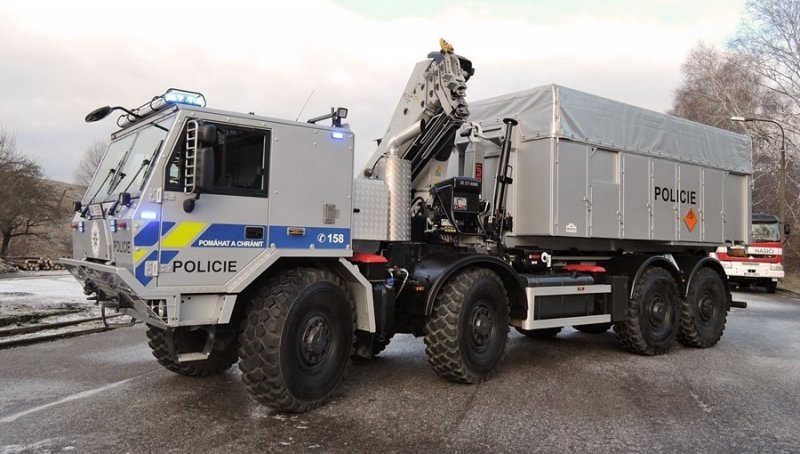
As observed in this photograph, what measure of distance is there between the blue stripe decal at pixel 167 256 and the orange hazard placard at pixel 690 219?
7.74 m

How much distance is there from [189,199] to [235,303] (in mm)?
1071

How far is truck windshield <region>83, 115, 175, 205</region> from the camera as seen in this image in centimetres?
502

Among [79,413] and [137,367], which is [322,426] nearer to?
[79,413]

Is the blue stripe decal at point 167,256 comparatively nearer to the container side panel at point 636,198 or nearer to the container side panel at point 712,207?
the container side panel at point 636,198

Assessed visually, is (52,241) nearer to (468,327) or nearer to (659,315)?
(468,327)

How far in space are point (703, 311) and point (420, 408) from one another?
241 inches

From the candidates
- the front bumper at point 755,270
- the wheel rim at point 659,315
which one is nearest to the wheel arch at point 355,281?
the wheel rim at point 659,315

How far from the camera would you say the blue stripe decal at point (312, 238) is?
5.26m

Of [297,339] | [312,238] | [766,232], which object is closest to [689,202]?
[312,238]

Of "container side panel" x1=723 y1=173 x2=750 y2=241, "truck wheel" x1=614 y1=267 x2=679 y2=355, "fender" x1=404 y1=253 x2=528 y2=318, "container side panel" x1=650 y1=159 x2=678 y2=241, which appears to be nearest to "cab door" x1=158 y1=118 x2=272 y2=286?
"fender" x1=404 y1=253 x2=528 y2=318

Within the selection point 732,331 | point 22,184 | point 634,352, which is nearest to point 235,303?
point 634,352

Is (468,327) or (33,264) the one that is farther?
(33,264)

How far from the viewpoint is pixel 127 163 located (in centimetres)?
547

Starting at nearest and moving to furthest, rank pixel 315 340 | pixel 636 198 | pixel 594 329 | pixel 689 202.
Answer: pixel 315 340
pixel 636 198
pixel 689 202
pixel 594 329
